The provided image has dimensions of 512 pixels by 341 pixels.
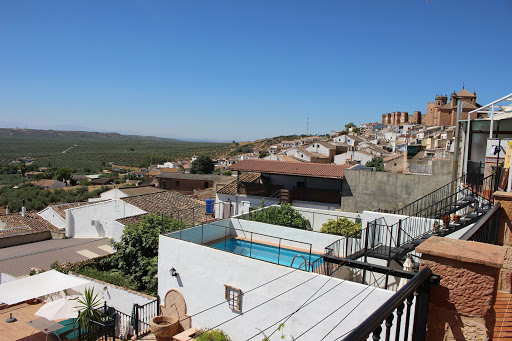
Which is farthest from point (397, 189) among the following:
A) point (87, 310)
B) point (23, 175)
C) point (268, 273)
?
point (23, 175)

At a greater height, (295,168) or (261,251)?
(295,168)

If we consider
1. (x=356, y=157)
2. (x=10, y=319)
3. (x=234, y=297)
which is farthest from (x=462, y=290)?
(x=356, y=157)

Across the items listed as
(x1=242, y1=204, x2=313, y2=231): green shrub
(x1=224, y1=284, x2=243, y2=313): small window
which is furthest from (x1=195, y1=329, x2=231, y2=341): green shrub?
(x1=242, y1=204, x2=313, y2=231): green shrub

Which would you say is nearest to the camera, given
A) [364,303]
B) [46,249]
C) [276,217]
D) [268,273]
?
[364,303]

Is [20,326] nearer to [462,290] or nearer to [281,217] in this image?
[281,217]

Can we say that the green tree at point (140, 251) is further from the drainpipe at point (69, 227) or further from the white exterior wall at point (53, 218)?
the white exterior wall at point (53, 218)

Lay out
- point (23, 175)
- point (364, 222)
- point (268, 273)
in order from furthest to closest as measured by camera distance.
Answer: point (23, 175), point (364, 222), point (268, 273)

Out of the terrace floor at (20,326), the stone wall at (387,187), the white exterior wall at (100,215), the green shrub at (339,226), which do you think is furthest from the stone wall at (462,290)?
the white exterior wall at (100,215)

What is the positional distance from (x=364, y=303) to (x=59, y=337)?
10.5 m

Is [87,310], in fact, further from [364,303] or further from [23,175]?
[23,175]

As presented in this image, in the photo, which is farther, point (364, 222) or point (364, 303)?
point (364, 222)

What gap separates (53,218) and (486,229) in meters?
32.0

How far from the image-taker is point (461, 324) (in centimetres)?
237

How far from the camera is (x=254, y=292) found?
10.4 metres
